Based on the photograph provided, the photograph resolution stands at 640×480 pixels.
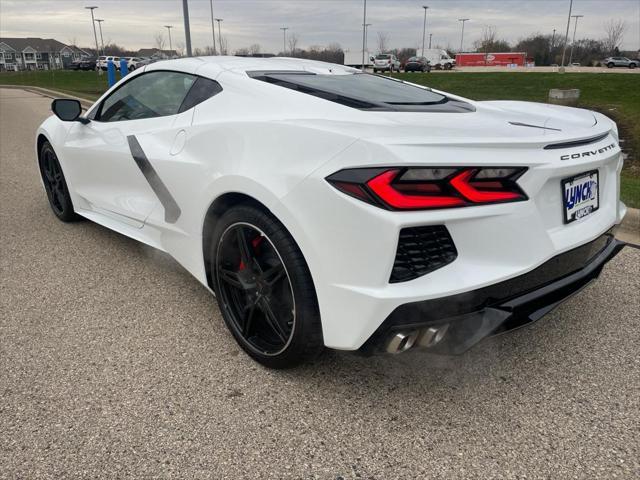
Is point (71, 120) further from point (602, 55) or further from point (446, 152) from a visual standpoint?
point (602, 55)

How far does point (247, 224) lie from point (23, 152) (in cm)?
799

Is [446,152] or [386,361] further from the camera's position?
[386,361]

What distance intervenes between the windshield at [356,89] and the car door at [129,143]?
0.57 metres

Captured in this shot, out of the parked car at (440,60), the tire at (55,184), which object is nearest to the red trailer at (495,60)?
the parked car at (440,60)

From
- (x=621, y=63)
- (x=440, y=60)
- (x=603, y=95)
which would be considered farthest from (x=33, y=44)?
(x=603, y=95)

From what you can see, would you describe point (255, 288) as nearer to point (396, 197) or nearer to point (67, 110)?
point (396, 197)

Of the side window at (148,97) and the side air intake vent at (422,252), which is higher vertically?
the side window at (148,97)

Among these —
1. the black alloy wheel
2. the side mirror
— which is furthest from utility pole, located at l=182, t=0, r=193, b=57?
the black alloy wheel

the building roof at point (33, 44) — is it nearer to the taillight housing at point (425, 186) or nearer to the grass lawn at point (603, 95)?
the grass lawn at point (603, 95)

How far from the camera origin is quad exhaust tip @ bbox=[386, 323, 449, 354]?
192cm

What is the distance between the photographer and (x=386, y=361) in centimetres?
259

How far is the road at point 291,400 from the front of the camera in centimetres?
195

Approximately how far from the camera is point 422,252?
74.0 inches

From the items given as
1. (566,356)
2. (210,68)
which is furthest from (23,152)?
(566,356)
